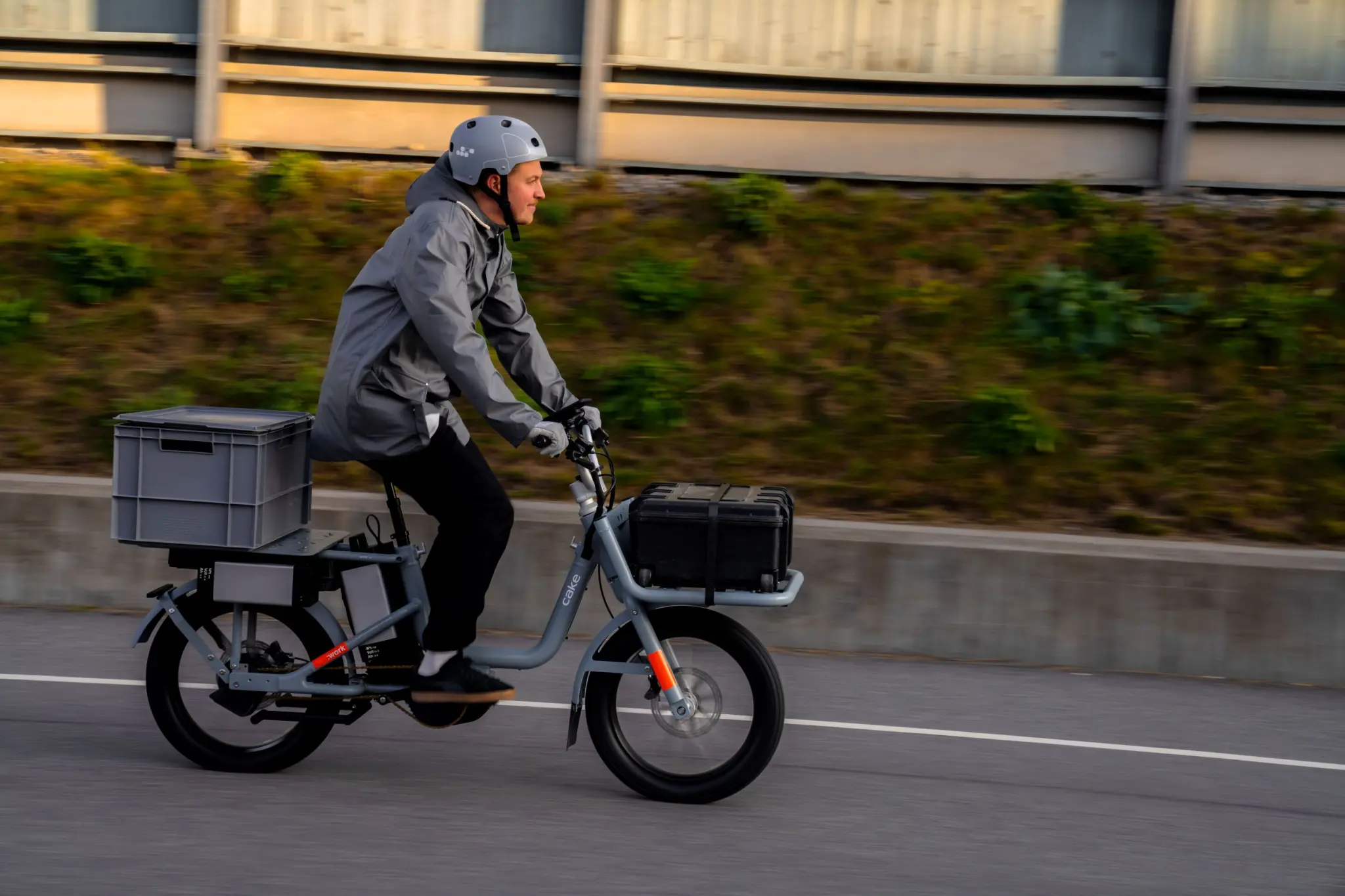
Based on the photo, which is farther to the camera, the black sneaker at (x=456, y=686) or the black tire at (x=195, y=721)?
the black tire at (x=195, y=721)

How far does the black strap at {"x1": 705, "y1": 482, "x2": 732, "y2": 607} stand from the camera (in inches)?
192

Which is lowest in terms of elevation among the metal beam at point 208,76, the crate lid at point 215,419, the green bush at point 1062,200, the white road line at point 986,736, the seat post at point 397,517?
the white road line at point 986,736

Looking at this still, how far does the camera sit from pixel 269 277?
10750mm

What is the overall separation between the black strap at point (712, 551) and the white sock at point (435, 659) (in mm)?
932

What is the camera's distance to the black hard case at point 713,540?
4867 mm

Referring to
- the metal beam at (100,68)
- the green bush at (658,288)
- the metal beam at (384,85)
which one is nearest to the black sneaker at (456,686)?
the green bush at (658,288)

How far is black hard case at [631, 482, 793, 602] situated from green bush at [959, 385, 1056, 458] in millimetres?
4186

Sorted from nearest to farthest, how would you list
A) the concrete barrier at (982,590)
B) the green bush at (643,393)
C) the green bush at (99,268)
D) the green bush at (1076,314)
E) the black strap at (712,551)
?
the black strap at (712,551) < the concrete barrier at (982,590) < the green bush at (643,393) < the green bush at (1076,314) < the green bush at (99,268)

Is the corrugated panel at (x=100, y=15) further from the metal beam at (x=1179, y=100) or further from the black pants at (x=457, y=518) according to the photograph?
the black pants at (x=457, y=518)

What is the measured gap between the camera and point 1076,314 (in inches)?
393

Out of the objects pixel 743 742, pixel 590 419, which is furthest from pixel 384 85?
pixel 743 742

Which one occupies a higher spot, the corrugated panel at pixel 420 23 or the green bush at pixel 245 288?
the corrugated panel at pixel 420 23

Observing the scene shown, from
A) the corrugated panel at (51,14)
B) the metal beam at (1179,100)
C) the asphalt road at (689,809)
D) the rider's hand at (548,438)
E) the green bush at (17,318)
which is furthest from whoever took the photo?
the corrugated panel at (51,14)

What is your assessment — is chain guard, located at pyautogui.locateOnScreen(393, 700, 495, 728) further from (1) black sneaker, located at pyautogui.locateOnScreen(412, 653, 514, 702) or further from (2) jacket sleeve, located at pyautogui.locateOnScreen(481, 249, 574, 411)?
(2) jacket sleeve, located at pyautogui.locateOnScreen(481, 249, 574, 411)
